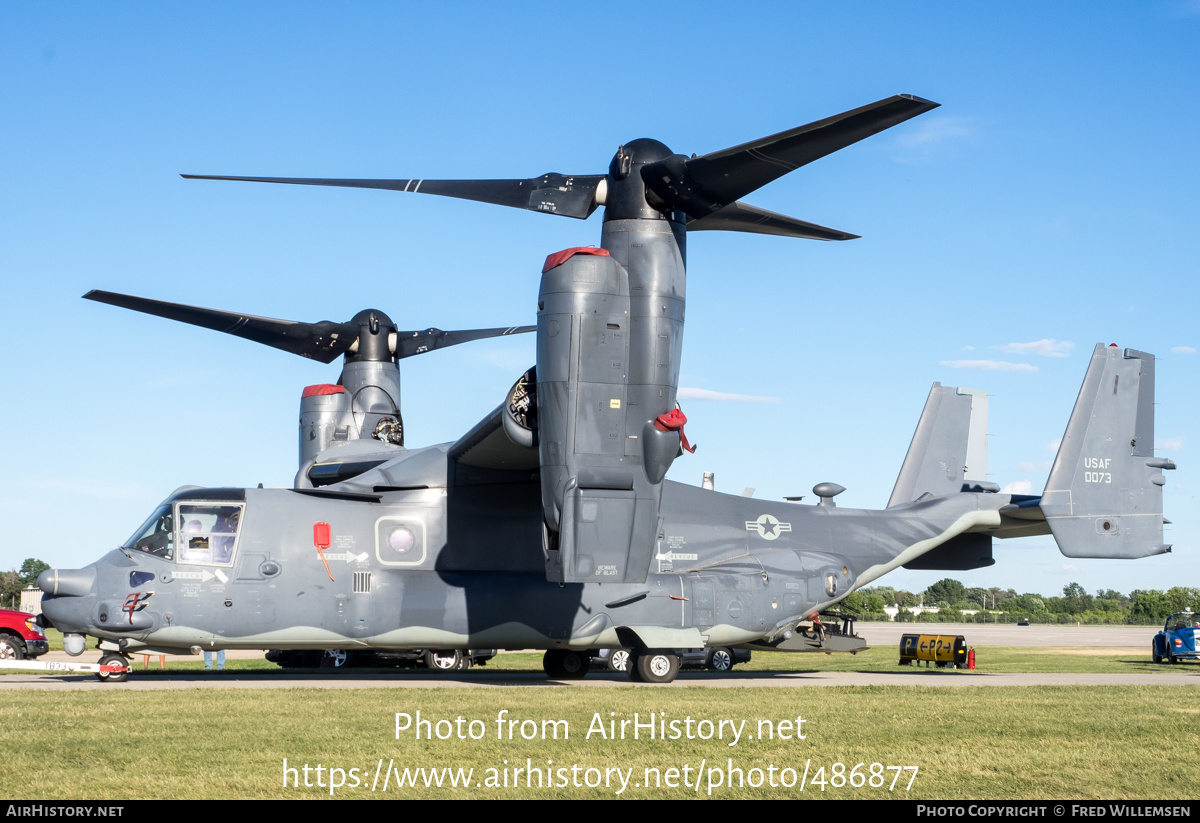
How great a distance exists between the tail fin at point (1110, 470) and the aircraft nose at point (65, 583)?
18.0 m

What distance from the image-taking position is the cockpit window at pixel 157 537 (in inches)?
680

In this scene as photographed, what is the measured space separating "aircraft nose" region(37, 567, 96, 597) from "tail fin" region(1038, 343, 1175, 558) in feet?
59.0

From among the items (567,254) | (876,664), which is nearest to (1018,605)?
(876,664)

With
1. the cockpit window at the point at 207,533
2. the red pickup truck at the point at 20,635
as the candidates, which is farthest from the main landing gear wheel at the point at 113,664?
the red pickup truck at the point at 20,635

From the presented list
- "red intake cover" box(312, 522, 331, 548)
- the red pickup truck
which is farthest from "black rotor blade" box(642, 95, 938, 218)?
the red pickup truck

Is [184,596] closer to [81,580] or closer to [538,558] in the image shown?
[81,580]

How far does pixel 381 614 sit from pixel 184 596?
10.2ft

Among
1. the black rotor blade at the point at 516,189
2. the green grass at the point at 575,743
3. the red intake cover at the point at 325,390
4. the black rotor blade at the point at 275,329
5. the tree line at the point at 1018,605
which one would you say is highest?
the black rotor blade at the point at 516,189

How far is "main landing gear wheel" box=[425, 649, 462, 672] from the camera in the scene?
2491cm

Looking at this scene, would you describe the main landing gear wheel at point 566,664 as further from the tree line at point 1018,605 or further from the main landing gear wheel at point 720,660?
the tree line at point 1018,605

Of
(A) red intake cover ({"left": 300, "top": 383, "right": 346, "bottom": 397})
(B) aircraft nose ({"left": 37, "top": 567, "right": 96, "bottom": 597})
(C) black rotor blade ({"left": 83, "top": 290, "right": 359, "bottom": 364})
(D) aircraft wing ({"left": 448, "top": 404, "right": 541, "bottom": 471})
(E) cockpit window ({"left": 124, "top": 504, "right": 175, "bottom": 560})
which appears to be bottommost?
(B) aircraft nose ({"left": 37, "top": 567, "right": 96, "bottom": 597})

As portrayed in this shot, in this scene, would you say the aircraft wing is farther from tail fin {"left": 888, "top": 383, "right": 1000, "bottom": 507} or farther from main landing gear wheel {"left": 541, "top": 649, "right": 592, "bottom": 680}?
tail fin {"left": 888, "top": 383, "right": 1000, "bottom": 507}

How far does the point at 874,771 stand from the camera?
938 cm

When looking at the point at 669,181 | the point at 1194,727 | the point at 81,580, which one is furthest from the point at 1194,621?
the point at 81,580
